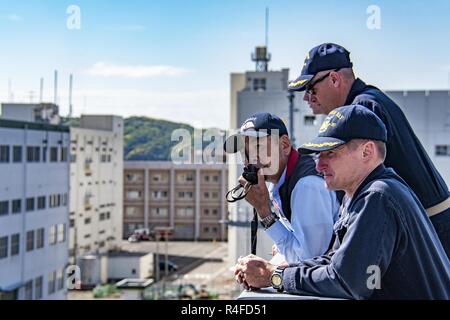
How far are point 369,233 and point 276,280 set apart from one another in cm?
27

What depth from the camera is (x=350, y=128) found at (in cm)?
143

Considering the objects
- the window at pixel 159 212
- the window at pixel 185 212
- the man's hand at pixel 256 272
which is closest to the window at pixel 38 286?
the window at pixel 159 212

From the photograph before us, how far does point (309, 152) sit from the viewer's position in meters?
1.51

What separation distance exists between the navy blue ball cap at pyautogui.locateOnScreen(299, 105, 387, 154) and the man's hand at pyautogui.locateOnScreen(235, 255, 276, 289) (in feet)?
1.01

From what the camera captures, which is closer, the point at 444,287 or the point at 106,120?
the point at 444,287

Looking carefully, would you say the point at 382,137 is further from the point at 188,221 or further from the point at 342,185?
the point at 188,221

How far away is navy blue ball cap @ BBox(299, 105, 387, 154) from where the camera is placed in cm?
143

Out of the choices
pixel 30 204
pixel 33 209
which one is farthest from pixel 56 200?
pixel 30 204

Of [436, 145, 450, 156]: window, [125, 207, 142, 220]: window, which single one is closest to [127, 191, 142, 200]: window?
[125, 207, 142, 220]: window

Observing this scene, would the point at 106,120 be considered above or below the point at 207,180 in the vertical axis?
above

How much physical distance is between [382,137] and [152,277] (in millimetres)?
27194

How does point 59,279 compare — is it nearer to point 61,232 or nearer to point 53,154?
point 61,232

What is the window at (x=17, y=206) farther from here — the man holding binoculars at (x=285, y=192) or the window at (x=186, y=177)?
the man holding binoculars at (x=285, y=192)
